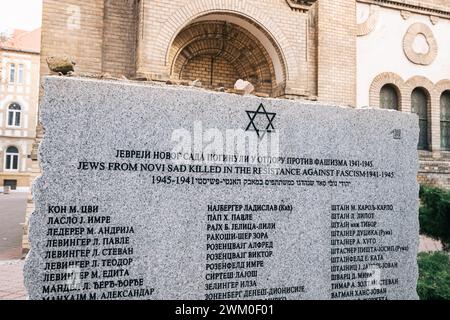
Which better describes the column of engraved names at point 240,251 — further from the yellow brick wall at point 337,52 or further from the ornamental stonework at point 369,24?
the ornamental stonework at point 369,24

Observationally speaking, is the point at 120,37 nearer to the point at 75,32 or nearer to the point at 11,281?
the point at 75,32

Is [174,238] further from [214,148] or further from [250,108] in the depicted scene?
[250,108]

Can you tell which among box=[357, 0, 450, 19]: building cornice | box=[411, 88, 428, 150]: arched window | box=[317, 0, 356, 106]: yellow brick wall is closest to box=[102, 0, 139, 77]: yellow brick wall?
box=[317, 0, 356, 106]: yellow brick wall

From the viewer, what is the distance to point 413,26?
36.6ft

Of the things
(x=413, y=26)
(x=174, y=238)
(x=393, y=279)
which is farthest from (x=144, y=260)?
(x=413, y=26)

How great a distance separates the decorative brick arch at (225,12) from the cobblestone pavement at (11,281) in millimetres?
4374

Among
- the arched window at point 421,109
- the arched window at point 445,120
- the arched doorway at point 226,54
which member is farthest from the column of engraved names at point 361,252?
the arched window at point 445,120

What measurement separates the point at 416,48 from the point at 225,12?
6502 mm

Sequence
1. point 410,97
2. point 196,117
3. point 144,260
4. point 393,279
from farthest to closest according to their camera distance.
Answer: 1. point 410,97
2. point 393,279
3. point 196,117
4. point 144,260

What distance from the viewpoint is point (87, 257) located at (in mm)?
2271

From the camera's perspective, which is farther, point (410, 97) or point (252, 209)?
point (410, 97)

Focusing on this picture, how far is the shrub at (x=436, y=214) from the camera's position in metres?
4.96

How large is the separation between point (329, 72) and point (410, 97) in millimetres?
3298

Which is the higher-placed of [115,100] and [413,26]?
[413,26]
